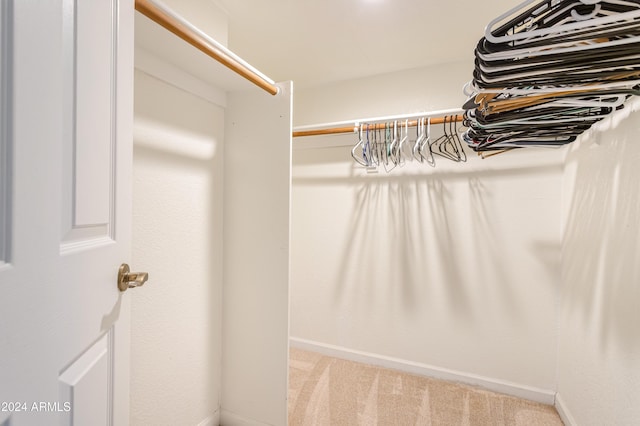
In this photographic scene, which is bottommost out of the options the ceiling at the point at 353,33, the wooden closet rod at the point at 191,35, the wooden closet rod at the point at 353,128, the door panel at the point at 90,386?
the door panel at the point at 90,386

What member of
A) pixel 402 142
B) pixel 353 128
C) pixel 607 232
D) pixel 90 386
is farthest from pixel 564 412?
pixel 90 386

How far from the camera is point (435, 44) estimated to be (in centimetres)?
185

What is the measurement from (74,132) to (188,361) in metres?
1.28

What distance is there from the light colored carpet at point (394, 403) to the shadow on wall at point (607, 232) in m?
0.71

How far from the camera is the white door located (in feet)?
1.34

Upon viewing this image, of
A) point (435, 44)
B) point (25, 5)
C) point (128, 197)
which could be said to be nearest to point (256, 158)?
point (128, 197)

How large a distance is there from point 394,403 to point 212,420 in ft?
3.54

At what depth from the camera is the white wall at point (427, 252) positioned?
1.84 meters

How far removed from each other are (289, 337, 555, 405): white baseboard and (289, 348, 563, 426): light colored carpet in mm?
38

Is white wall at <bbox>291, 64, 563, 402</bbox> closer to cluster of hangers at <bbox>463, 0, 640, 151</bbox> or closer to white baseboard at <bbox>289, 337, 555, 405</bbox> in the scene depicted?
white baseboard at <bbox>289, 337, 555, 405</bbox>

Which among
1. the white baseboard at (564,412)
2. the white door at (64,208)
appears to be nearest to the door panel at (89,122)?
the white door at (64,208)

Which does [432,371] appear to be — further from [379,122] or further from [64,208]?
[64,208]

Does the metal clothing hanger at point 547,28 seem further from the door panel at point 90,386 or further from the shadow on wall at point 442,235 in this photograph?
the shadow on wall at point 442,235

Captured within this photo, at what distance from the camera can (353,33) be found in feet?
5.72
